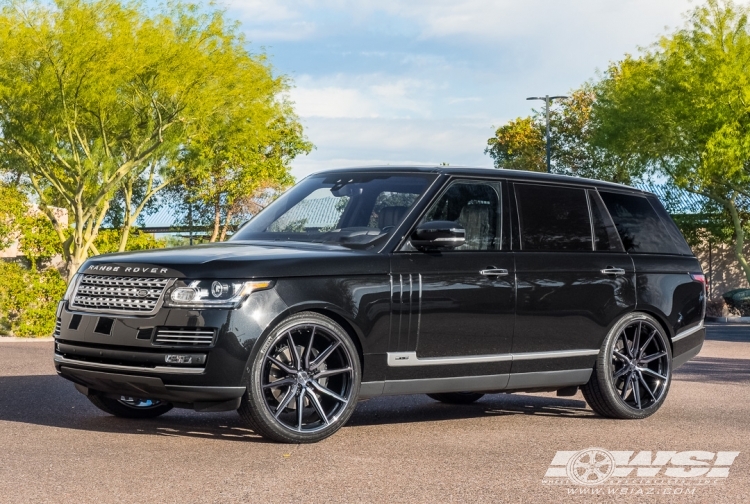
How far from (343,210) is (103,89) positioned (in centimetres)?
2424

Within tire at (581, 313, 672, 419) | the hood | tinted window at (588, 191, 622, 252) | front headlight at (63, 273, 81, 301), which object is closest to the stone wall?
tire at (581, 313, 672, 419)

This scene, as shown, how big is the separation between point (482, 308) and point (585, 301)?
3.63 feet

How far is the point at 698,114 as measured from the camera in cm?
3912

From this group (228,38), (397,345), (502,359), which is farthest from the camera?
(228,38)

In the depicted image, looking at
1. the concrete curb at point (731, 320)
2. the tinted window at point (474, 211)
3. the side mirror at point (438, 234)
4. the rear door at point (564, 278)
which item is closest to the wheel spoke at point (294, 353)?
the side mirror at point (438, 234)

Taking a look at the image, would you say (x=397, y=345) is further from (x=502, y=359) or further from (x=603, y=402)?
(x=603, y=402)

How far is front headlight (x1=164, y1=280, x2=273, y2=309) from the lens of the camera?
7352mm

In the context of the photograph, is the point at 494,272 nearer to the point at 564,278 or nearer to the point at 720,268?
the point at 564,278

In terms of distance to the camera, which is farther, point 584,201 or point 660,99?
point 660,99

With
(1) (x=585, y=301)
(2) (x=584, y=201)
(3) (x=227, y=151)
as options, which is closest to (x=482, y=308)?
(1) (x=585, y=301)

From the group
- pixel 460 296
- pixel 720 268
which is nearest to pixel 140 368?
pixel 460 296

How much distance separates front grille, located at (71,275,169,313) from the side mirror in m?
1.78

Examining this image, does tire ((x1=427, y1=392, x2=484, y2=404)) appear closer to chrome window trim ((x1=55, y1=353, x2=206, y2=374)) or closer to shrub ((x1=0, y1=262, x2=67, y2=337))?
chrome window trim ((x1=55, y1=353, x2=206, y2=374))

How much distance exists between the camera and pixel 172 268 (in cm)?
745
